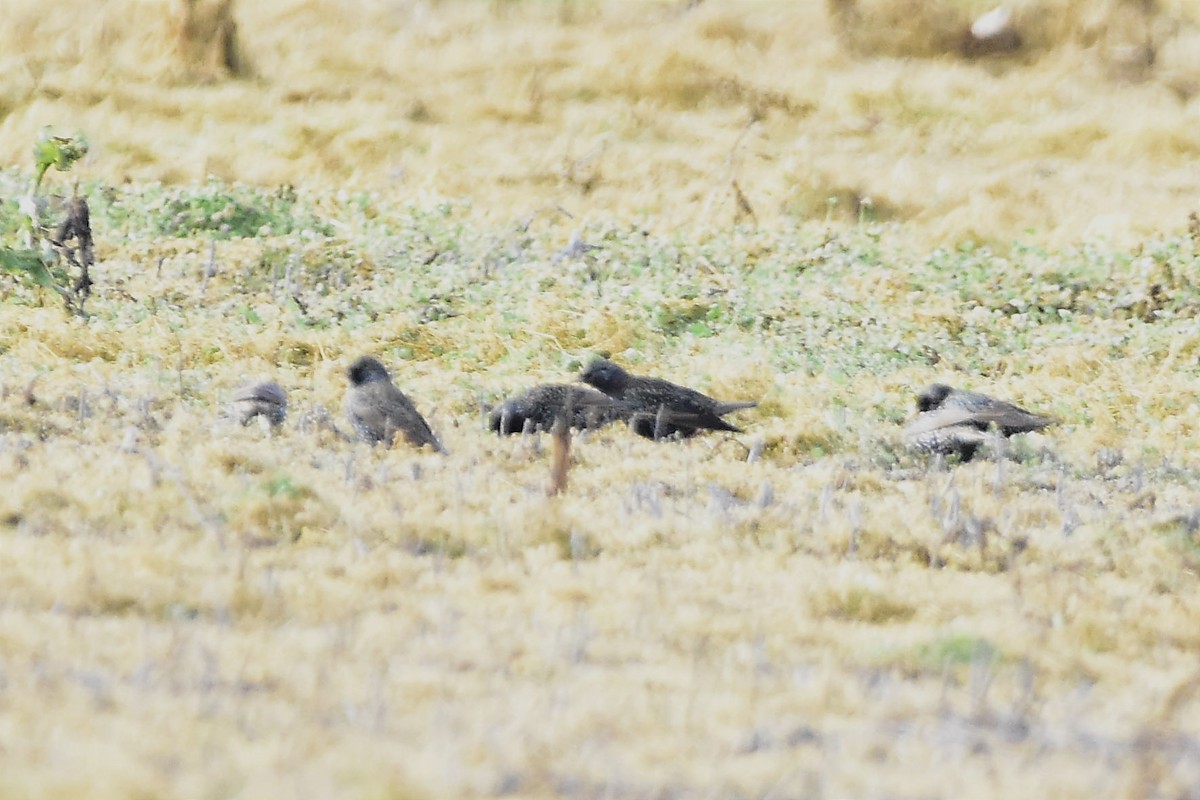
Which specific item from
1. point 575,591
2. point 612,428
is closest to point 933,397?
point 612,428

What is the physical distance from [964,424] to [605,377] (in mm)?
2355

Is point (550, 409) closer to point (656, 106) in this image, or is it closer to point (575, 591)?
point (575, 591)

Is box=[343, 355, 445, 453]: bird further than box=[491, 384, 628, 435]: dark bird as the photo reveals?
No

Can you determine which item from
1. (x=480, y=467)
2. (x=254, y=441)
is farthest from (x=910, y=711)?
(x=254, y=441)

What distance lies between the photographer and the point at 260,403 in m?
9.02

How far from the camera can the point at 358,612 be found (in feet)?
16.0

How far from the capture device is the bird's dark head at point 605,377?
1016cm

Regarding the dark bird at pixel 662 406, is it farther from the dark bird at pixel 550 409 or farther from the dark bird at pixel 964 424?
the dark bird at pixel 964 424

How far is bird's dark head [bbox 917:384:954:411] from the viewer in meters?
10.0

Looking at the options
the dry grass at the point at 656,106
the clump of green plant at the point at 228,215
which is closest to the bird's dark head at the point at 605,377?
Answer: the clump of green plant at the point at 228,215

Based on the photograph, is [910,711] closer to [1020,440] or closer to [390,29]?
[1020,440]

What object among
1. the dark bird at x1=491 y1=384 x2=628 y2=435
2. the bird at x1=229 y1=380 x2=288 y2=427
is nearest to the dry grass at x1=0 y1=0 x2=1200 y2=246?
the dark bird at x1=491 y1=384 x2=628 y2=435

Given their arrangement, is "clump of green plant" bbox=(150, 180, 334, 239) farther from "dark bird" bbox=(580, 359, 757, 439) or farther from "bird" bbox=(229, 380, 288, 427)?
"bird" bbox=(229, 380, 288, 427)

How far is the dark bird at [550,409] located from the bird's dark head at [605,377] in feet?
0.98
